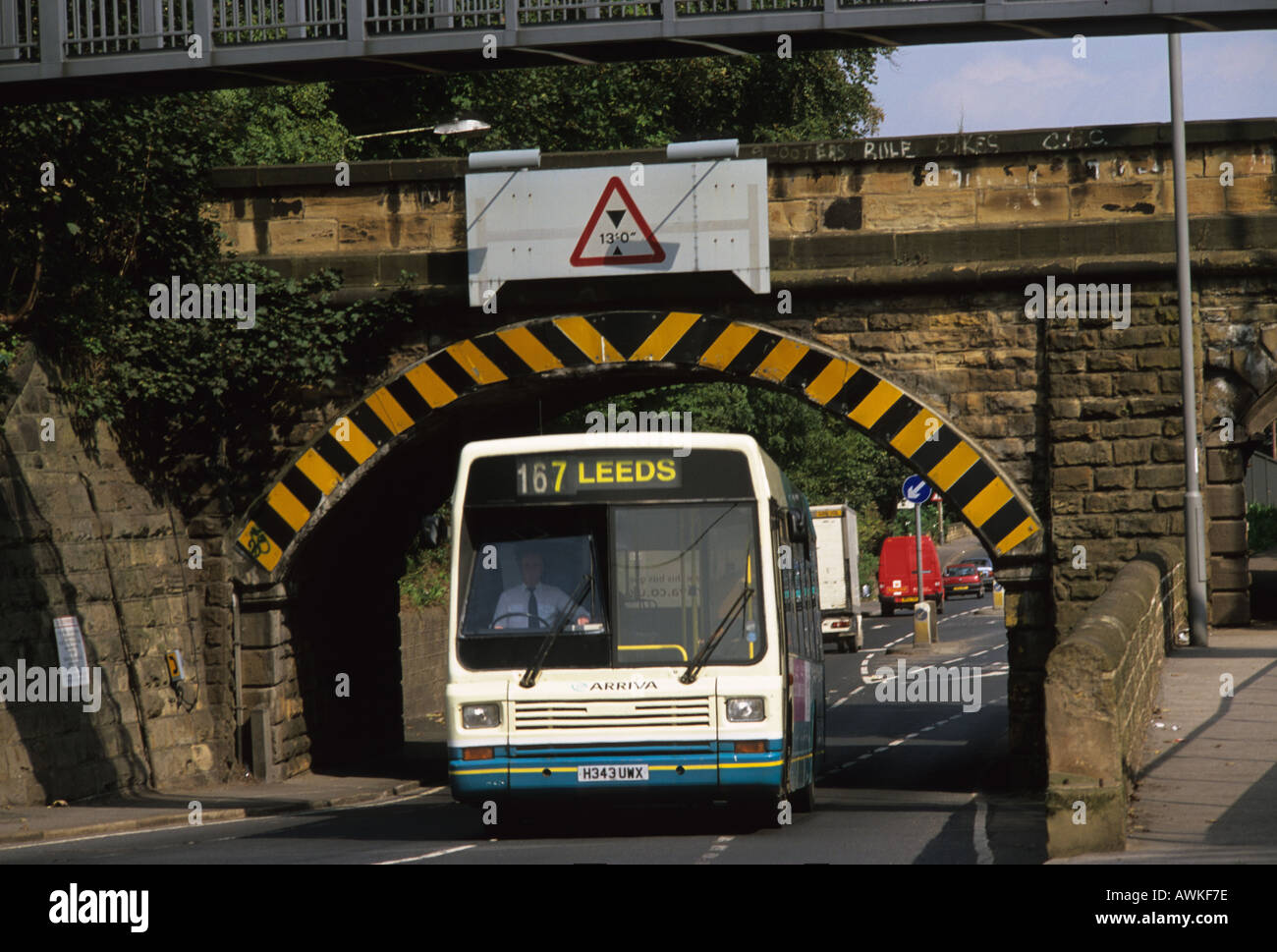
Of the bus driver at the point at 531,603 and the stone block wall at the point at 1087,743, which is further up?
the bus driver at the point at 531,603

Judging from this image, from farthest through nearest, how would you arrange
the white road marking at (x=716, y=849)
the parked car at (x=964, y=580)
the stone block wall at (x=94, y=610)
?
the parked car at (x=964, y=580), the stone block wall at (x=94, y=610), the white road marking at (x=716, y=849)

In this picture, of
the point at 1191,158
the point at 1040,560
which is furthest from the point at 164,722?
the point at 1191,158

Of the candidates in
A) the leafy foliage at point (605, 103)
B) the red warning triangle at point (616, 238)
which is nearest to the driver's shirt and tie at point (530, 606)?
the red warning triangle at point (616, 238)

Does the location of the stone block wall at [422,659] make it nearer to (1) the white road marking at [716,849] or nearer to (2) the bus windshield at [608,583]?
(2) the bus windshield at [608,583]

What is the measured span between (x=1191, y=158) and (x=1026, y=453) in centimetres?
349

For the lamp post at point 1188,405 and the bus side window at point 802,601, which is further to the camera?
the lamp post at point 1188,405

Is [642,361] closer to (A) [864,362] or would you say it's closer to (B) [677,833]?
(A) [864,362]

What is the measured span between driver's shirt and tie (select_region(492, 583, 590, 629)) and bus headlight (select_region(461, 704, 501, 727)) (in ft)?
2.03

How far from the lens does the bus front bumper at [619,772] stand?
1234 centimetres

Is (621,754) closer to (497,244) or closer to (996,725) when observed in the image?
(497,244)

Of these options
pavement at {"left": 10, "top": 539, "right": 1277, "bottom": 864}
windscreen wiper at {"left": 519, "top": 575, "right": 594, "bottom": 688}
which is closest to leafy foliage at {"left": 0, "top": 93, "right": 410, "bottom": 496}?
pavement at {"left": 10, "top": 539, "right": 1277, "bottom": 864}

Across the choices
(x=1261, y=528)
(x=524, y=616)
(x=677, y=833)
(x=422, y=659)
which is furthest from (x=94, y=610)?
(x=1261, y=528)

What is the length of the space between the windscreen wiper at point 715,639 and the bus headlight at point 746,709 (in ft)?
1.03

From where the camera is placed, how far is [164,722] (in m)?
19.0
